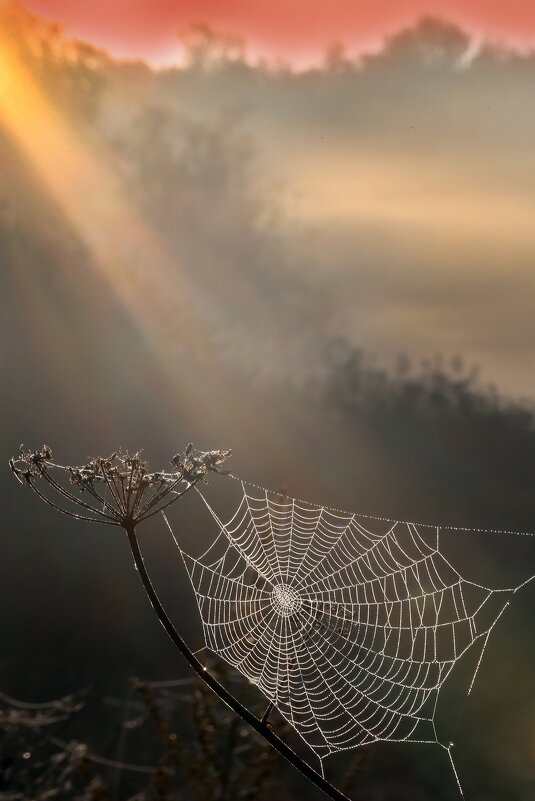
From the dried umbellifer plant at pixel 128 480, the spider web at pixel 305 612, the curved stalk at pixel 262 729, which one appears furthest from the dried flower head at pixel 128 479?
the curved stalk at pixel 262 729

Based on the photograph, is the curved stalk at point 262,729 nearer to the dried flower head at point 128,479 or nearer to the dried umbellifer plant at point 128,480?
the dried umbellifer plant at point 128,480

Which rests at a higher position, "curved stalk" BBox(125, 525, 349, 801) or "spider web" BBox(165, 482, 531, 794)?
"spider web" BBox(165, 482, 531, 794)

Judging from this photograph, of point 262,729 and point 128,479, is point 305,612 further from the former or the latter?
point 262,729

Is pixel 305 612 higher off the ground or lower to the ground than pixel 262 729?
higher

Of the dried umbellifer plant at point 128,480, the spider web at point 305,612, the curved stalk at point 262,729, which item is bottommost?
the curved stalk at point 262,729

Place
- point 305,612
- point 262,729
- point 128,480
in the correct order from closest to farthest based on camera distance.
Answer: point 262,729 → point 128,480 → point 305,612

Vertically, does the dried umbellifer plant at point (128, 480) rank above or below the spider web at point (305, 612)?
below

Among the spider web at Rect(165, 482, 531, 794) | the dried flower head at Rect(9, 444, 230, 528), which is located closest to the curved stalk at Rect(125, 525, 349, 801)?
the spider web at Rect(165, 482, 531, 794)

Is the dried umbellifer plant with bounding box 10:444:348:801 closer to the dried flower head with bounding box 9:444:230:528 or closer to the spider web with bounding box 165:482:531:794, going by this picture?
the dried flower head with bounding box 9:444:230:528

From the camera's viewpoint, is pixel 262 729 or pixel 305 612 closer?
pixel 262 729

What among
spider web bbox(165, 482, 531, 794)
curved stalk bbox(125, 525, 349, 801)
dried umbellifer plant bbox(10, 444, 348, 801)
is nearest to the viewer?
curved stalk bbox(125, 525, 349, 801)

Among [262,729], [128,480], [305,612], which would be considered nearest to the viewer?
[262,729]

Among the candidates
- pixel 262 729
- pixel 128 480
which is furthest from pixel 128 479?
pixel 262 729
